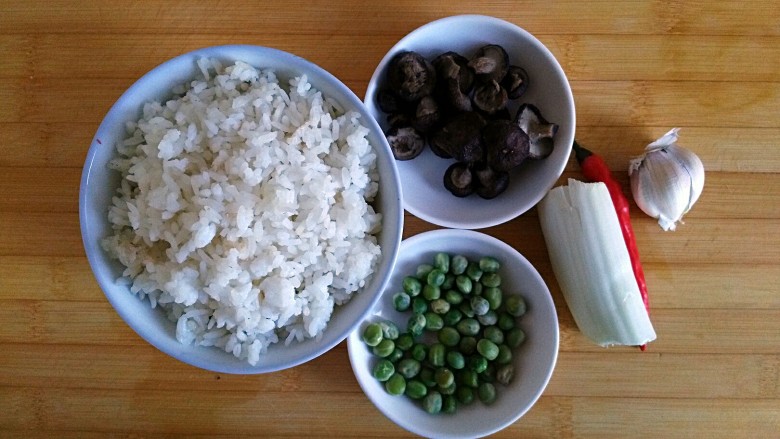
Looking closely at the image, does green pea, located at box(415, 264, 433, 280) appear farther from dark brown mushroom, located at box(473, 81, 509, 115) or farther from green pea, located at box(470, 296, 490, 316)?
dark brown mushroom, located at box(473, 81, 509, 115)

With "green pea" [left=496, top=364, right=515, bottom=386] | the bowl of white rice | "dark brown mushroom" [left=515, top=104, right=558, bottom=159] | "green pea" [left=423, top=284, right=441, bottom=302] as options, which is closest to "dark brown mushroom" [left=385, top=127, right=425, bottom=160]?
the bowl of white rice

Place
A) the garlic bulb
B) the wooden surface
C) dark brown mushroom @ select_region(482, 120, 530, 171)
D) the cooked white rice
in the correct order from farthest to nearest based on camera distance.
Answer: the wooden surface
the garlic bulb
dark brown mushroom @ select_region(482, 120, 530, 171)
the cooked white rice

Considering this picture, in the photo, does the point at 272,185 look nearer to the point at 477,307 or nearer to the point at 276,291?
the point at 276,291

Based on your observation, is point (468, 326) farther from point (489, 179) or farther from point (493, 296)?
point (489, 179)

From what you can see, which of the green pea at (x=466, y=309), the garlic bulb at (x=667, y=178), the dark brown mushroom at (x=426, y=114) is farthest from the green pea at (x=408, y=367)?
the garlic bulb at (x=667, y=178)

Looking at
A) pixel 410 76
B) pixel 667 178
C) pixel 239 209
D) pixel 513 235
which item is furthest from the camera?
pixel 513 235

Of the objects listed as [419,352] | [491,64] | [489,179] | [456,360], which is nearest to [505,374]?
[456,360]

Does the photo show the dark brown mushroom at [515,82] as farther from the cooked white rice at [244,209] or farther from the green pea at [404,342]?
the green pea at [404,342]
